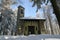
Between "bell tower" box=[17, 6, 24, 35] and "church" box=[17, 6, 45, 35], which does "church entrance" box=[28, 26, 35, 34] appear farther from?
"bell tower" box=[17, 6, 24, 35]

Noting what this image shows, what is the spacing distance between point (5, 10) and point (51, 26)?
1208cm

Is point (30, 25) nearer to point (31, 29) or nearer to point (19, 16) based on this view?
point (31, 29)

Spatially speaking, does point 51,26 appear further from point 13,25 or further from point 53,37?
point 53,37

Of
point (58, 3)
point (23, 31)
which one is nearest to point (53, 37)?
point (58, 3)

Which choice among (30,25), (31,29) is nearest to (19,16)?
(30,25)

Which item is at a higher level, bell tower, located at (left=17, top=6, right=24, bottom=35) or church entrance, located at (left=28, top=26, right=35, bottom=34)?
bell tower, located at (left=17, top=6, right=24, bottom=35)

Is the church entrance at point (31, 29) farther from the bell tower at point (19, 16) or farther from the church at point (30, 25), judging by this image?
the bell tower at point (19, 16)

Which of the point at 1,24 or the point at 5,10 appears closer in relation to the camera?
the point at 1,24

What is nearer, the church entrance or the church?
the church

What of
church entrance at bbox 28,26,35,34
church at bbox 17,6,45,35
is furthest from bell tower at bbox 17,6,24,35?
church entrance at bbox 28,26,35,34

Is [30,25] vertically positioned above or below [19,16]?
below

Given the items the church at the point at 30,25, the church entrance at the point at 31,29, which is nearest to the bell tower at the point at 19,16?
the church at the point at 30,25

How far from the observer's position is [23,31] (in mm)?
17047

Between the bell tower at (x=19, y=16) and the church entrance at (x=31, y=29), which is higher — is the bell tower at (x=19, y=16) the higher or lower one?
the higher one
